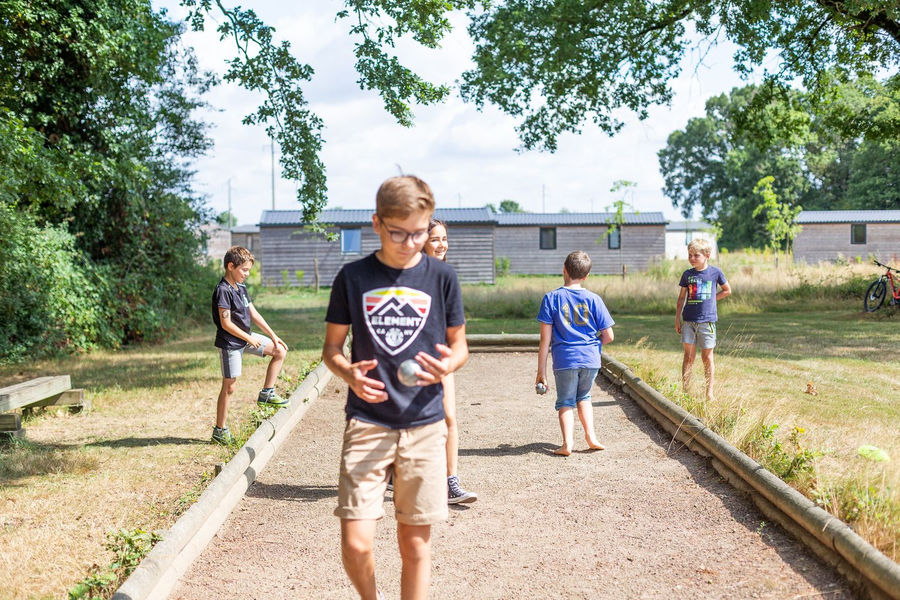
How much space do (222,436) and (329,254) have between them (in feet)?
107

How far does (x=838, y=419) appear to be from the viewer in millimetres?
7566

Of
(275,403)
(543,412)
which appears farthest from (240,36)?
(543,412)

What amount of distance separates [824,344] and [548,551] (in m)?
11.1

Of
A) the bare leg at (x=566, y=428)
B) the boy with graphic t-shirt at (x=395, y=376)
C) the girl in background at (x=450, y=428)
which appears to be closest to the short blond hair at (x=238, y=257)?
the girl in background at (x=450, y=428)

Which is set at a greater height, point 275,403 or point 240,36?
point 240,36

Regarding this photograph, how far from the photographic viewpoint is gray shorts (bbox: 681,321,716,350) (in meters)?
8.75

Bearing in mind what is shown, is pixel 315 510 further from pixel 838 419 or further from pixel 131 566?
pixel 838 419

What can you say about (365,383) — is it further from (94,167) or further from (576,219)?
(576,219)

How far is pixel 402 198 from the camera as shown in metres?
3.25

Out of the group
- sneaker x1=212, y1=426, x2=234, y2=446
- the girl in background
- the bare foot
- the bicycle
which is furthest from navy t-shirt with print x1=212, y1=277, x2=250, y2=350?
the bicycle

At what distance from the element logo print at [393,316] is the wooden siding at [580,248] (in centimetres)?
4293

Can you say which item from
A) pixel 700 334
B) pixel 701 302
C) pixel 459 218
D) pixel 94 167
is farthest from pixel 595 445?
pixel 459 218

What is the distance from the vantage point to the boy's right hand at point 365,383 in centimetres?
321

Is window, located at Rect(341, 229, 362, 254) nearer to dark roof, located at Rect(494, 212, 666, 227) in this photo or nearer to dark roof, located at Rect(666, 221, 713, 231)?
dark roof, located at Rect(494, 212, 666, 227)
